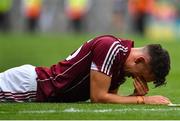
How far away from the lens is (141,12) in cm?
4253

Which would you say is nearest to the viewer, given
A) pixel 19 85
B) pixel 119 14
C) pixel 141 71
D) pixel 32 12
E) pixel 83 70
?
pixel 141 71

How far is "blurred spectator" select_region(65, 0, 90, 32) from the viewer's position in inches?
1842

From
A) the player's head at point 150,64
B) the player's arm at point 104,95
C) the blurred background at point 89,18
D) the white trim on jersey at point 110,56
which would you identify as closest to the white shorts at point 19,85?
the player's arm at point 104,95

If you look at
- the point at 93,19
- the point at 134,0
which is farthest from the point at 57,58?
the point at 93,19

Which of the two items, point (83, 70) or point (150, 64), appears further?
point (83, 70)

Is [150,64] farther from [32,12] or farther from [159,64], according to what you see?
[32,12]

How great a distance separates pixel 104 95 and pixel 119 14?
116ft

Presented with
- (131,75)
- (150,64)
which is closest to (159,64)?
(150,64)

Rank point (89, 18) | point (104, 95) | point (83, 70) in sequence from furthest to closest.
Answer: point (89, 18) → point (83, 70) → point (104, 95)

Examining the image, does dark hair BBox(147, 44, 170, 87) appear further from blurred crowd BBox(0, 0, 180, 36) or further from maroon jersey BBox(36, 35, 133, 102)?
blurred crowd BBox(0, 0, 180, 36)

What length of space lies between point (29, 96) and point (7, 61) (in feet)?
36.0

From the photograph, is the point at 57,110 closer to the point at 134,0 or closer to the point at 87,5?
the point at 134,0

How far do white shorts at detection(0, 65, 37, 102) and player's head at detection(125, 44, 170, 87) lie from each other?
1180mm

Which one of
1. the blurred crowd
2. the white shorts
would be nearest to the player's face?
the white shorts
